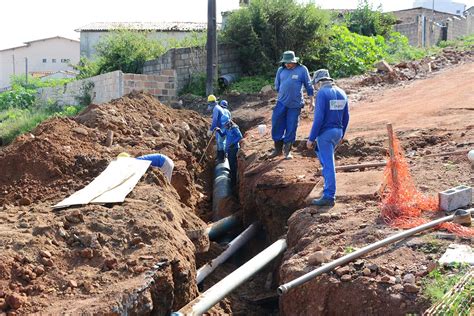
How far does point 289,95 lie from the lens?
33.7 ft

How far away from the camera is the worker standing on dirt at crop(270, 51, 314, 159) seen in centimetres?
1026

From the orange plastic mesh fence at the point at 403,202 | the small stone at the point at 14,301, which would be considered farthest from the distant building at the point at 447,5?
the small stone at the point at 14,301

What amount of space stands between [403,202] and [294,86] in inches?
153

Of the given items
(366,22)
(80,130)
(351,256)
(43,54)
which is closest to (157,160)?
(80,130)

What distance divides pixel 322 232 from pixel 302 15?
13.9 metres

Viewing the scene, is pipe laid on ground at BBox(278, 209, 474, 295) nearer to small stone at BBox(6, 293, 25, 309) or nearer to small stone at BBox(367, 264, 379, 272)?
small stone at BBox(367, 264, 379, 272)

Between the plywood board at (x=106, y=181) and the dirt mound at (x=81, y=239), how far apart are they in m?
0.21

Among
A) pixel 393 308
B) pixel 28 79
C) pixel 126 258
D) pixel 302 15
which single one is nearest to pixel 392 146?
pixel 393 308

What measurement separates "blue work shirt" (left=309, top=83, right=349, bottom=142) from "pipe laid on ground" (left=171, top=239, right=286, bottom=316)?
4.65ft

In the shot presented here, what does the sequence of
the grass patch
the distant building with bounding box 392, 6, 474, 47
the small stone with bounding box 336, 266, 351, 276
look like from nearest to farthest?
the grass patch < the small stone with bounding box 336, 266, 351, 276 < the distant building with bounding box 392, 6, 474, 47

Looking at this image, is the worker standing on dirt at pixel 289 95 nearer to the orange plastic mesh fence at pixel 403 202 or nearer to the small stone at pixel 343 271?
the orange plastic mesh fence at pixel 403 202

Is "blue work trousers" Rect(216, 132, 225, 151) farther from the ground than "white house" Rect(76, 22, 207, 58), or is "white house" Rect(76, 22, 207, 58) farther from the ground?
"white house" Rect(76, 22, 207, 58)

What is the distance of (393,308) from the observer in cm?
523

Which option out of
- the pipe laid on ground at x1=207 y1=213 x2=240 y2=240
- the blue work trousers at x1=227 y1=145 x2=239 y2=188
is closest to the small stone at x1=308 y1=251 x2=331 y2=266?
the pipe laid on ground at x1=207 y1=213 x2=240 y2=240
